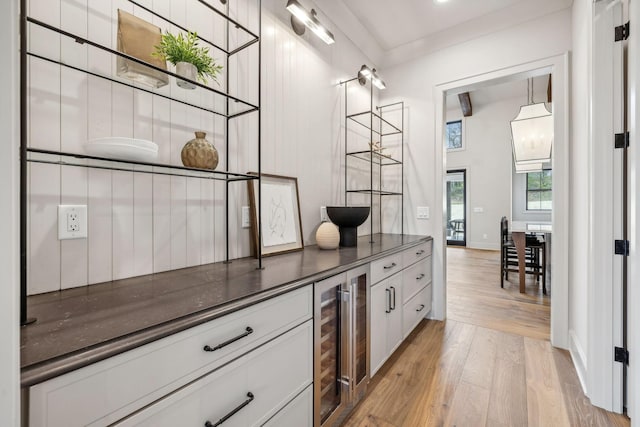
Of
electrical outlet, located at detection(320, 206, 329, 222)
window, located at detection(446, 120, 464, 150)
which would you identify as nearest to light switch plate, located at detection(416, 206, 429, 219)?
electrical outlet, located at detection(320, 206, 329, 222)

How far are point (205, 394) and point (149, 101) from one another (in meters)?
1.17

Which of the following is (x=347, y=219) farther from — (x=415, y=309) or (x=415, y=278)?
(x=415, y=309)

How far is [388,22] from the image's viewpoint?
8.66 ft

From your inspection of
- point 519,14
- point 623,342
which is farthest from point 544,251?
point 519,14

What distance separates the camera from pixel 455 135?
7641 millimetres

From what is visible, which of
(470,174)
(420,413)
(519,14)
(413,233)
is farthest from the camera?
(470,174)

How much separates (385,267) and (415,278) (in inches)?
26.8

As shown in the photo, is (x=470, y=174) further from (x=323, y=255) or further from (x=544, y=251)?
(x=323, y=255)

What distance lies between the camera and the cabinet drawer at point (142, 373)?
55cm

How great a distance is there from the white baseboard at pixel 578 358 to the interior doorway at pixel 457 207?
222 inches

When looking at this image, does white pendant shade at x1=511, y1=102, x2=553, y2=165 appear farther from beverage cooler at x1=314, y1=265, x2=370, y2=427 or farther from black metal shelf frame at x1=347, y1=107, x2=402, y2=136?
beverage cooler at x1=314, y1=265, x2=370, y2=427

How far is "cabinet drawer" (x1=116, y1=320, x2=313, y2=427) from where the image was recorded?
0.73 meters

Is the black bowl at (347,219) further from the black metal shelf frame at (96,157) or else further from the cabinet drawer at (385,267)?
the black metal shelf frame at (96,157)
